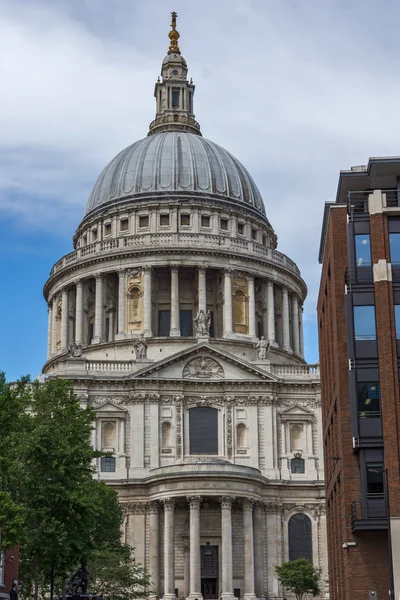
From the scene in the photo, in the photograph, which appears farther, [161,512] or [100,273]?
[100,273]

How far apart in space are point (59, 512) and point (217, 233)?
194 feet

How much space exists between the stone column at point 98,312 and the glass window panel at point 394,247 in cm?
5690

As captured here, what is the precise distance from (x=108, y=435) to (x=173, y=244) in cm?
2325

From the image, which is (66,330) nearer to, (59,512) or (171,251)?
(171,251)

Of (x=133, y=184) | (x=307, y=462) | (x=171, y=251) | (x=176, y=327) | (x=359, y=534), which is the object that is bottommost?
(x=359, y=534)

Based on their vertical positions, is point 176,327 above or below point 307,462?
above

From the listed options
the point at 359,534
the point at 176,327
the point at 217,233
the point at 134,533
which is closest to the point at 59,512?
the point at 359,534

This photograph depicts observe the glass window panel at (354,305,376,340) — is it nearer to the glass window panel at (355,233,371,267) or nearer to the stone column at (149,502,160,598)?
the glass window panel at (355,233,371,267)

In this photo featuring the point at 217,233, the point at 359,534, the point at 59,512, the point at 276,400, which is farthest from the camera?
the point at 217,233

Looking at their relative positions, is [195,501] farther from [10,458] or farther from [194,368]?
[10,458]

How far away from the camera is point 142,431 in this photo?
89750 millimetres

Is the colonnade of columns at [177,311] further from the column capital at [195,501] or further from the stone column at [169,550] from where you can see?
the column capital at [195,501]

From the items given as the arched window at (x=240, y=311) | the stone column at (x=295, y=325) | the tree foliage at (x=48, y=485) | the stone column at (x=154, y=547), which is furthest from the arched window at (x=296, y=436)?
the tree foliage at (x=48, y=485)

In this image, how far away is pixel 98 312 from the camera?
348 feet
